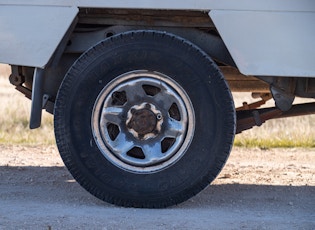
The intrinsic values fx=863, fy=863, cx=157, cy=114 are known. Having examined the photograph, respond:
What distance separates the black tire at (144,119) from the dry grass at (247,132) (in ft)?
12.9

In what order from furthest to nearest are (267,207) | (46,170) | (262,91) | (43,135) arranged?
(43,135)
(46,170)
(262,91)
(267,207)

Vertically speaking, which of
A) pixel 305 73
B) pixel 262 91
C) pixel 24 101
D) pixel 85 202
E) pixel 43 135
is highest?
pixel 305 73

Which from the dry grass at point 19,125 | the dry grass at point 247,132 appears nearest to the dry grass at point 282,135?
the dry grass at point 247,132

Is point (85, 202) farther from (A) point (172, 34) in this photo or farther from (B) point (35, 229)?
(A) point (172, 34)

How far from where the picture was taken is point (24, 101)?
46.1 ft

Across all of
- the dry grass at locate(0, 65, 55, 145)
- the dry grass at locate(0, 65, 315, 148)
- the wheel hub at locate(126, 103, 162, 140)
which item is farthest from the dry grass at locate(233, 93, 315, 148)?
the wheel hub at locate(126, 103, 162, 140)

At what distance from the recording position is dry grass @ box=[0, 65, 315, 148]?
32.4 feet

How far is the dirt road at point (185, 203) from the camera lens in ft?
18.1

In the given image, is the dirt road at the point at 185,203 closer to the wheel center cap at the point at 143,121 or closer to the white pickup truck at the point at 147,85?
the white pickup truck at the point at 147,85

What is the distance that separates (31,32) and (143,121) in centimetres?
98

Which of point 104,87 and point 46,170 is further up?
point 104,87

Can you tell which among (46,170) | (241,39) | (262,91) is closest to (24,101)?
(46,170)

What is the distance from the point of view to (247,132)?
35.2 feet

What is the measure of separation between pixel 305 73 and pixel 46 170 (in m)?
2.99
